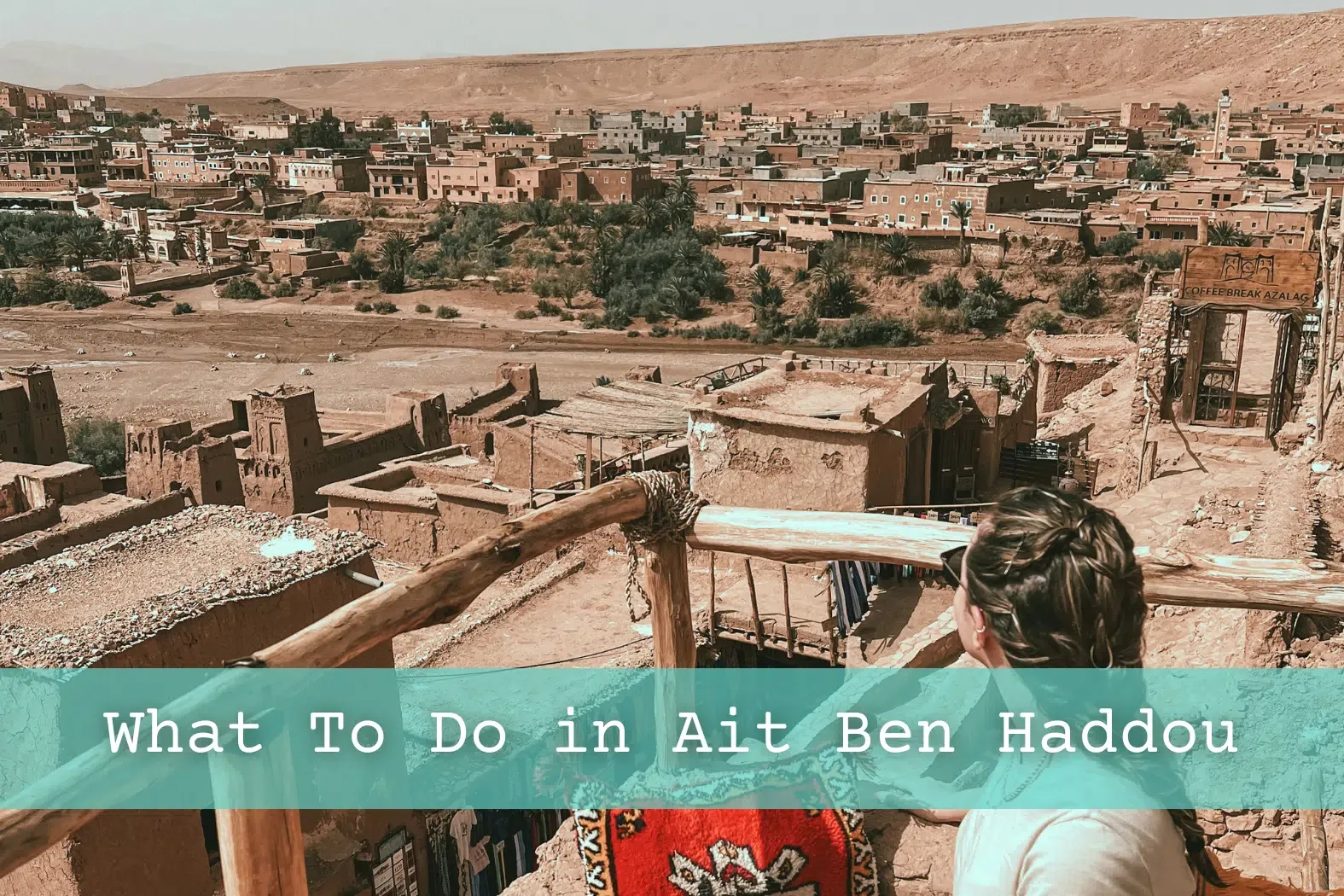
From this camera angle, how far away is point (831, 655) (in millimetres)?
9328

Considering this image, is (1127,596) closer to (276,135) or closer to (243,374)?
(243,374)

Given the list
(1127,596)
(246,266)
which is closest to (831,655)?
(1127,596)

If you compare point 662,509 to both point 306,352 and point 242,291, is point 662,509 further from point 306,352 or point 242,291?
point 242,291

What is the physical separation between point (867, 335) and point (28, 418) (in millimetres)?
21487

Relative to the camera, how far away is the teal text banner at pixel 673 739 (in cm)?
156

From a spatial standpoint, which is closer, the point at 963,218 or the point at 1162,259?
the point at 1162,259

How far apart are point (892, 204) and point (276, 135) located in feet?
162

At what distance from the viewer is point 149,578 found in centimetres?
560

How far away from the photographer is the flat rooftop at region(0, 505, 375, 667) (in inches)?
196

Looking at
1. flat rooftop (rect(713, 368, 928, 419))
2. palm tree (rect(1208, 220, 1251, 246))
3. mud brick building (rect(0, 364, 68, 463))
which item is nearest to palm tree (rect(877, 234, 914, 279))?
palm tree (rect(1208, 220, 1251, 246))

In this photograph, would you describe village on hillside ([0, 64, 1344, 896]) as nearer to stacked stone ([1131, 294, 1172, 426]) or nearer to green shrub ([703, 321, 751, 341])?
stacked stone ([1131, 294, 1172, 426])

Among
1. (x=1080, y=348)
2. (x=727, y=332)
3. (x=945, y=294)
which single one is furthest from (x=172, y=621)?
(x=945, y=294)

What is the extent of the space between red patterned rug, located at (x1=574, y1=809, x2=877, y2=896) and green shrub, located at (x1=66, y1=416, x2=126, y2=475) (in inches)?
816

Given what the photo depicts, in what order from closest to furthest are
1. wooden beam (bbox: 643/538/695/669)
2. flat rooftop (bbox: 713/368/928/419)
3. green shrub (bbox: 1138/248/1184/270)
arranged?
wooden beam (bbox: 643/538/695/669) → flat rooftop (bbox: 713/368/928/419) → green shrub (bbox: 1138/248/1184/270)
